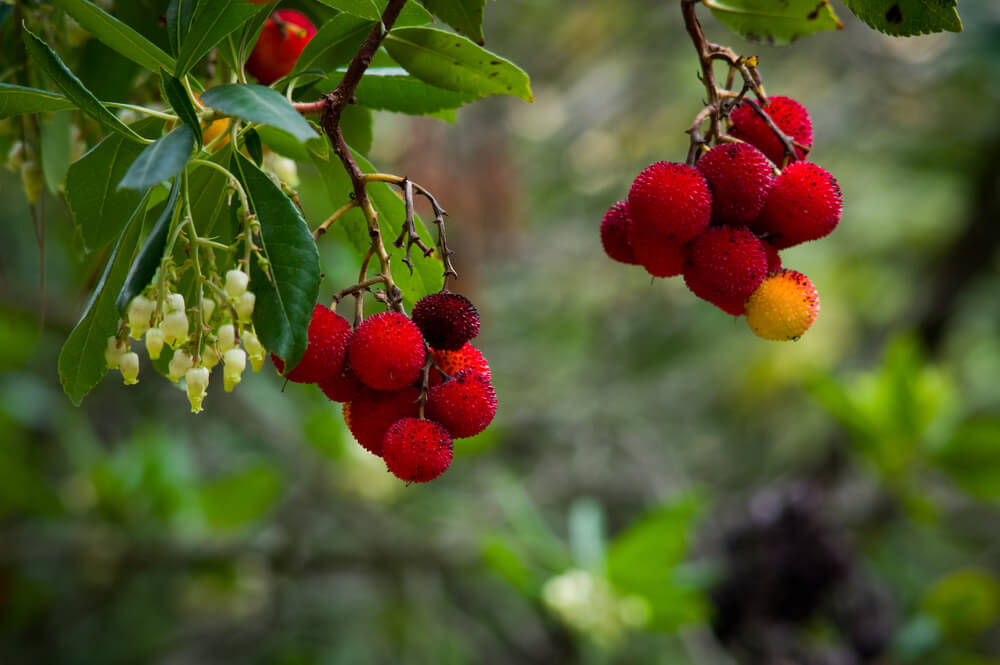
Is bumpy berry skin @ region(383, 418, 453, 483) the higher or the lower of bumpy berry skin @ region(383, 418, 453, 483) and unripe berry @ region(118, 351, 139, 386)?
the lower

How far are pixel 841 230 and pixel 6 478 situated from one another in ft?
15.3

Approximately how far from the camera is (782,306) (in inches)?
41.4

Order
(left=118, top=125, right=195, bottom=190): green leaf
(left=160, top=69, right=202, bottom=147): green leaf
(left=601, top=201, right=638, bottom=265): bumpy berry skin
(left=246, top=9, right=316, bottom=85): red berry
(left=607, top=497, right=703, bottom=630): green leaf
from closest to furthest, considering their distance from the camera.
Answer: (left=118, top=125, right=195, bottom=190): green leaf → (left=160, top=69, right=202, bottom=147): green leaf → (left=601, top=201, right=638, bottom=265): bumpy berry skin → (left=246, top=9, right=316, bottom=85): red berry → (left=607, top=497, right=703, bottom=630): green leaf

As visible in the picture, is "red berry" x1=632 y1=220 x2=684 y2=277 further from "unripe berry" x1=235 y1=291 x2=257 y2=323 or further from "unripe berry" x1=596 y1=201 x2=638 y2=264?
"unripe berry" x1=235 y1=291 x2=257 y2=323

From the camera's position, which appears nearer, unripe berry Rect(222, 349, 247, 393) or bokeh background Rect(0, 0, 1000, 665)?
unripe berry Rect(222, 349, 247, 393)

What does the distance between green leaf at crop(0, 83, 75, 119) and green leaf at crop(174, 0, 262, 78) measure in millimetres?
139

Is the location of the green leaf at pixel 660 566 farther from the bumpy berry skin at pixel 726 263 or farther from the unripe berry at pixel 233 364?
the unripe berry at pixel 233 364

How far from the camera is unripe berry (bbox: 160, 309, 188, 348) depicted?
0.89 metres

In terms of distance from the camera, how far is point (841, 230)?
17.8 feet

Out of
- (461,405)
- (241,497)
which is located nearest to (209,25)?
(461,405)

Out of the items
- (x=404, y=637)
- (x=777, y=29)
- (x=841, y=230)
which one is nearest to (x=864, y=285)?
(x=841, y=230)

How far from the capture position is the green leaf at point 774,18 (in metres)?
1.12

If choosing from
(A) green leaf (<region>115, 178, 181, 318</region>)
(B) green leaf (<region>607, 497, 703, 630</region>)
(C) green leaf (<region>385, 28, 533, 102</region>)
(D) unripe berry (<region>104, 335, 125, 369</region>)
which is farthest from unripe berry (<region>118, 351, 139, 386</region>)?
(B) green leaf (<region>607, 497, 703, 630</region>)

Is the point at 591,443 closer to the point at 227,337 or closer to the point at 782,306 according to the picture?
the point at 782,306
